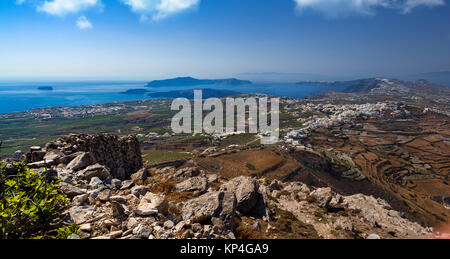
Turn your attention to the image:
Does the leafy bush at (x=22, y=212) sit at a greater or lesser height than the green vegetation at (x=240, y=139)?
greater

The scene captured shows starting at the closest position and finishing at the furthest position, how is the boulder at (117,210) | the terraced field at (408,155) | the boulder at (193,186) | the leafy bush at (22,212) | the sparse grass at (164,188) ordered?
the leafy bush at (22,212) → the boulder at (117,210) → the sparse grass at (164,188) → the boulder at (193,186) → the terraced field at (408,155)

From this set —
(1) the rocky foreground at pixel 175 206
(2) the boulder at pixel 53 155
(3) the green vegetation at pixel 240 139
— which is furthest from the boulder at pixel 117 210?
(3) the green vegetation at pixel 240 139

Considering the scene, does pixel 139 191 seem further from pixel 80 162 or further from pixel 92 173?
pixel 80 162

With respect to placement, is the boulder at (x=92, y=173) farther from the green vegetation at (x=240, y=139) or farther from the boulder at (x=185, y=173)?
the green vegetation at (x=240, y=139)

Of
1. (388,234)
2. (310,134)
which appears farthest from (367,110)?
(388,234)

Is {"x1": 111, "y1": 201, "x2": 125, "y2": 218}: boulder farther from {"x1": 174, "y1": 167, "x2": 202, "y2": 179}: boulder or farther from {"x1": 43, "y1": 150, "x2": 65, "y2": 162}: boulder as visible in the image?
{"x1": 174, "y1": 167, "x2": 202, "y2": 179}: boulder

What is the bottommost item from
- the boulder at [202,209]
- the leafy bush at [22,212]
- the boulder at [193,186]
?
the boulder at [193,186]

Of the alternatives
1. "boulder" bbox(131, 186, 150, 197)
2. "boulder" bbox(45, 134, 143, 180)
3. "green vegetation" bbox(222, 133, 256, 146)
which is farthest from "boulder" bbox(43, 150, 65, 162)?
"green vegetation" bbox(222, 133, 256, 146)

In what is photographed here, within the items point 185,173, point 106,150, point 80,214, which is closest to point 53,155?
point 106,150
